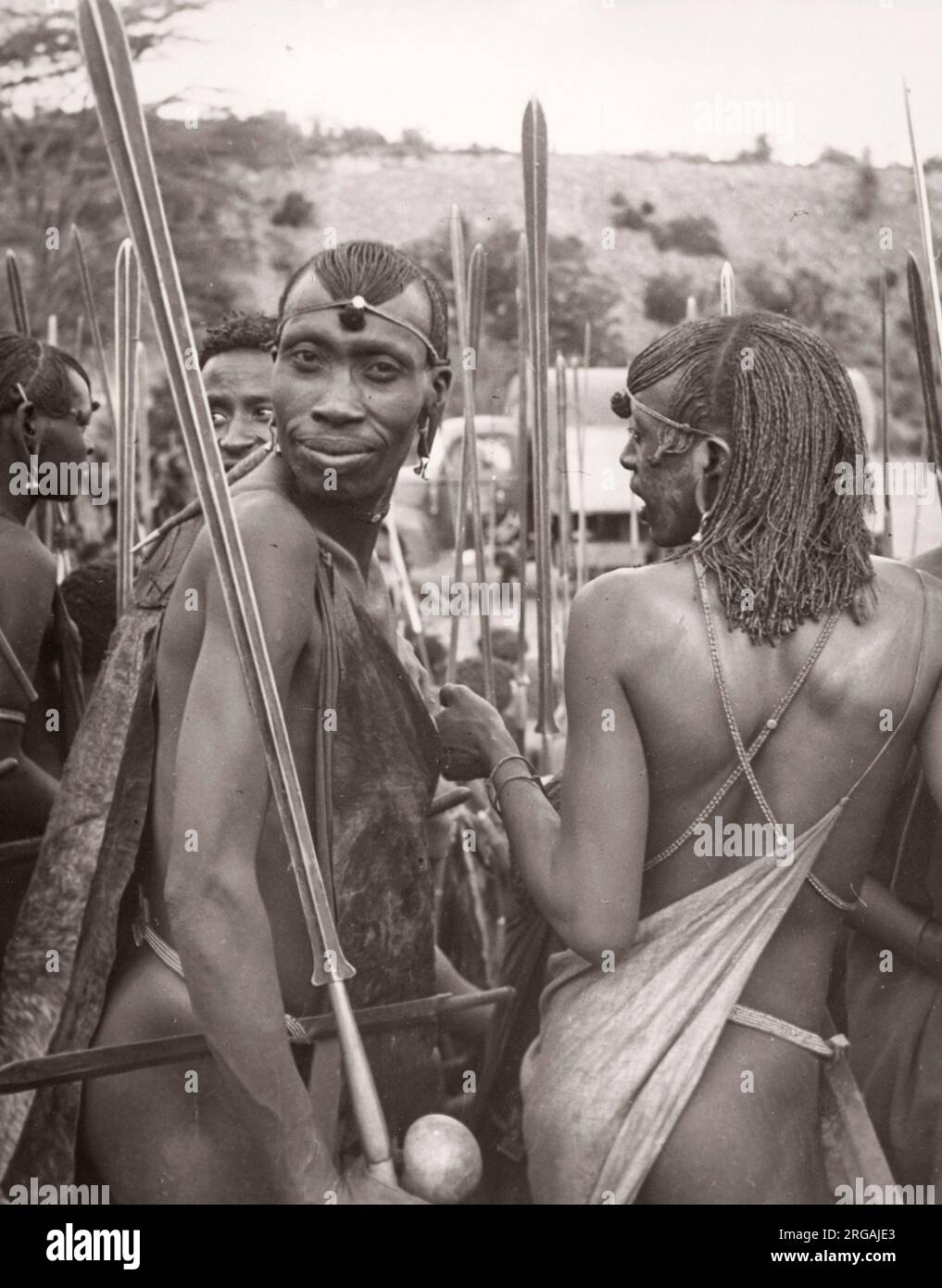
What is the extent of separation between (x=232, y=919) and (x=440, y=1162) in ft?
1.52

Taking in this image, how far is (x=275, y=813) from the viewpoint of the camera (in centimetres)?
224

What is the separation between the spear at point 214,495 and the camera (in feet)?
6.42

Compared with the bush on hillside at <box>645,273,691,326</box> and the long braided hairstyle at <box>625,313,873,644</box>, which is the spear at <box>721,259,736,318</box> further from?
the bush on hillside at <box>645,273,691,326</box>

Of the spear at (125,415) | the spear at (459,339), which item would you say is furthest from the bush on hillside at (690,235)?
the spear at (125,415)

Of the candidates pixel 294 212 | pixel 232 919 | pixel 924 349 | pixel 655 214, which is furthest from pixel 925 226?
pixel 294 212

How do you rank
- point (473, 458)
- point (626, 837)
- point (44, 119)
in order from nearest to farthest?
point (626, 837), point (473, 458), point (44, 119)

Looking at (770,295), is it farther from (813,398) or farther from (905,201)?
(813,398)

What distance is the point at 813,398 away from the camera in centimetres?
216

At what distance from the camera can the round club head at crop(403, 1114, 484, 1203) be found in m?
2.12

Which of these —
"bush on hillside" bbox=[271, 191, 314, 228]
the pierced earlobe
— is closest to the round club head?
the pierced earlobe

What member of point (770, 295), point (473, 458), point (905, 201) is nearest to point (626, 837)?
point (473, 458)

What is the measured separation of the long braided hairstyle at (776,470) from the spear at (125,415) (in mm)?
1271

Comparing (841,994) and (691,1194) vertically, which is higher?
(841,994)

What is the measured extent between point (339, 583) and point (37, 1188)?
103cm
